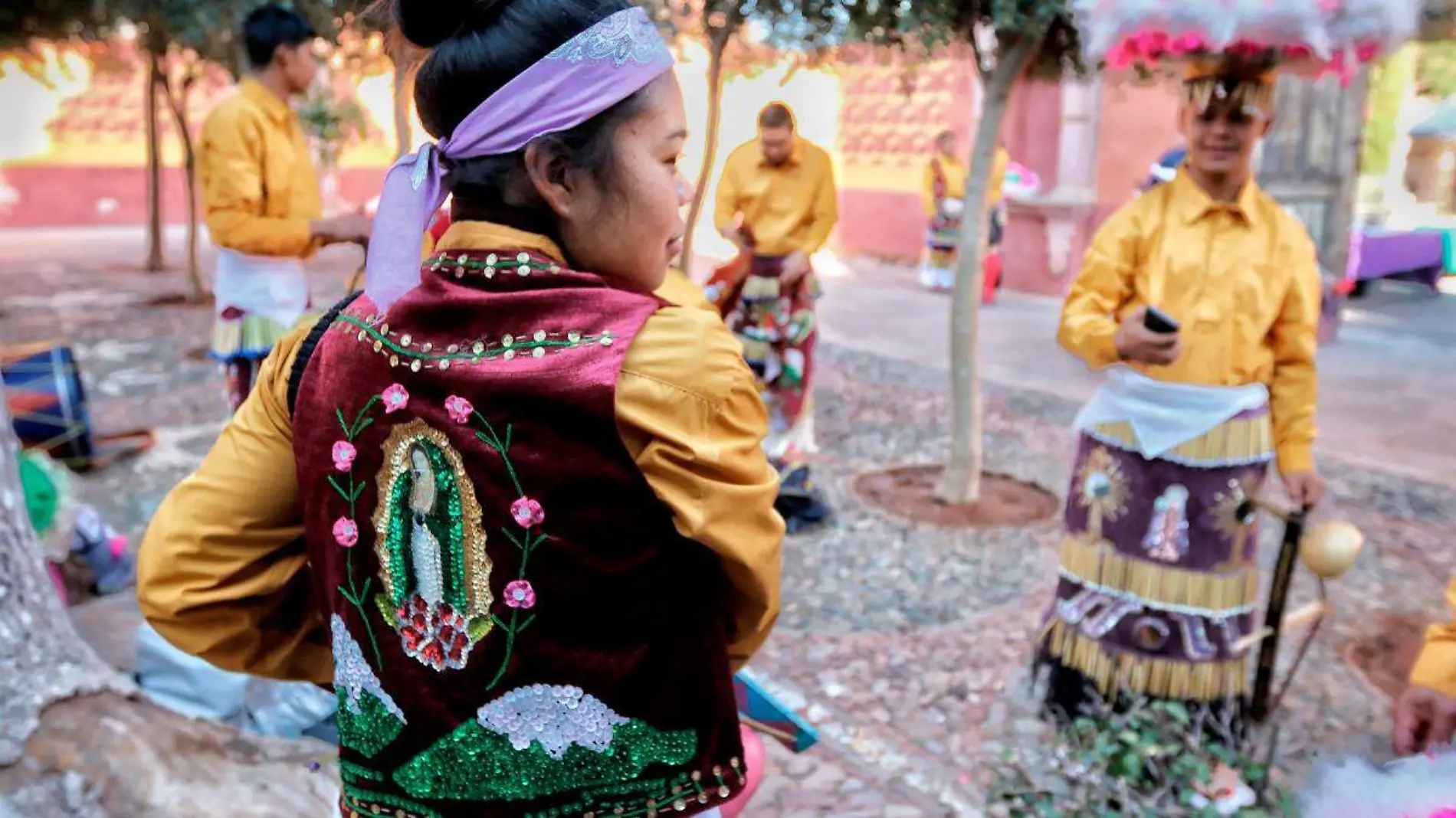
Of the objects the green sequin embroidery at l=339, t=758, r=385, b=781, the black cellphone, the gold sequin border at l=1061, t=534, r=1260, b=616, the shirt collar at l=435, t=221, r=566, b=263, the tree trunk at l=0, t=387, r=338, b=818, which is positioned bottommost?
the tree trunk at l=0, t=387, r=338, b=818

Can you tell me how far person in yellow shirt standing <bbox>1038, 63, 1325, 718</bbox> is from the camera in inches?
107

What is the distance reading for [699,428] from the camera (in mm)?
1040

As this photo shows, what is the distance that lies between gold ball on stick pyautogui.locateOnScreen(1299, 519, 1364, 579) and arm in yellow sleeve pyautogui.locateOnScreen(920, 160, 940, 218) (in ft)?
32.7

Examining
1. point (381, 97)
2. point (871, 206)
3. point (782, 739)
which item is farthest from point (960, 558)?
point (381, 97)

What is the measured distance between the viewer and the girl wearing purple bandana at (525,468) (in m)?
1.06

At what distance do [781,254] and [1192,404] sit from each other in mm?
3298

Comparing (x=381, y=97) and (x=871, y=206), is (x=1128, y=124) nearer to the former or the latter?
(x=871, y=206)

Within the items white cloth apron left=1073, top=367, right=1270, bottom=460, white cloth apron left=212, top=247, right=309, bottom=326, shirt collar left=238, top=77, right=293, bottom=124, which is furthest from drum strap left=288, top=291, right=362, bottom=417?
white cloth apron left=212, top=247, right=309, bottom=326

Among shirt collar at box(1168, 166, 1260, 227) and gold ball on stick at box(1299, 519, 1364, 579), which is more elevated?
shirt collar at box(1168, 166, 1260, 227)

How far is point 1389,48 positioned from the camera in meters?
2.55

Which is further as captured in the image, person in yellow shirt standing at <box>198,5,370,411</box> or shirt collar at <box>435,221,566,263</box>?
person in yellow shirt standing at <box>198,5,370,411</box>

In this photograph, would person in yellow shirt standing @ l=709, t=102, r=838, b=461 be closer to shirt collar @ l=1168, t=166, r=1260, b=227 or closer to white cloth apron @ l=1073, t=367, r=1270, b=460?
white cloth apron @ l=1073, t=367, r=1270, b=460

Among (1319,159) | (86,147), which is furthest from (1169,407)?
(86,147)

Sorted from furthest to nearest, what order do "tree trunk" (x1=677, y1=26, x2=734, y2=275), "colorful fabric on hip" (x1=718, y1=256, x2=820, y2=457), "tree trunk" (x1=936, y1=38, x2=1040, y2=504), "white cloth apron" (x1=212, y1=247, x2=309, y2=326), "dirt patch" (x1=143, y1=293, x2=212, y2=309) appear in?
"dirt patch" (x1=143, y1=293, x2=212, y2=309), "colorful fabric on hip" (x1=718, y1=256, x2=820, y2=457), "tree trunk" (x1=677, y1=26, x2=734, y2=275), "tree trunk" (x1=936, y1=38, x2=1040, y2=504), "white cloth apron" (x1=212, y1=247, x2=309, y2=326)
